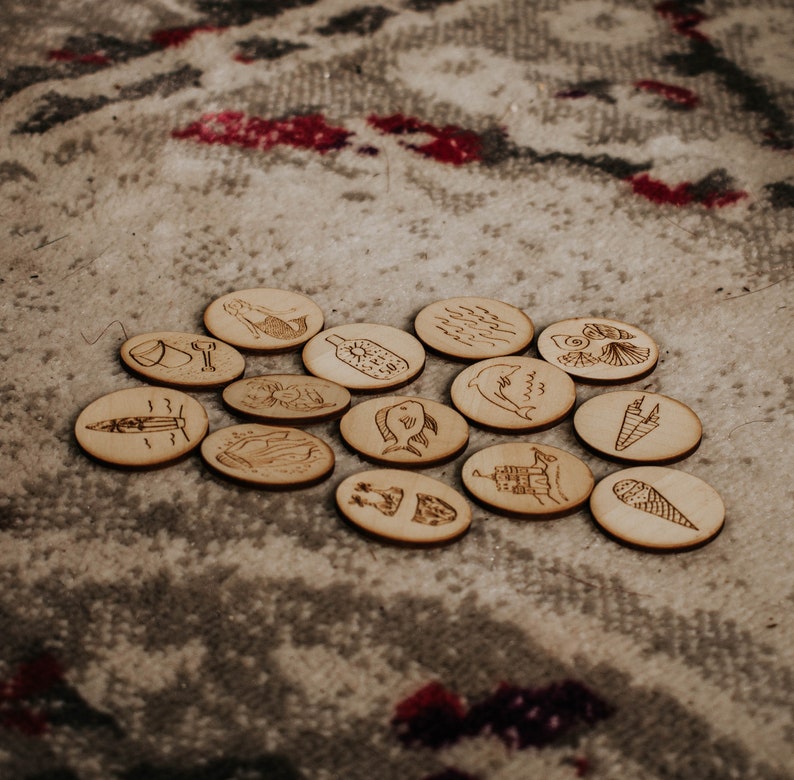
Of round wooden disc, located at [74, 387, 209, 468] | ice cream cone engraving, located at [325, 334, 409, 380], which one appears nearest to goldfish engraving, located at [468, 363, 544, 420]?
ice cream cone engraving, located at [325, 334, 409, 380]

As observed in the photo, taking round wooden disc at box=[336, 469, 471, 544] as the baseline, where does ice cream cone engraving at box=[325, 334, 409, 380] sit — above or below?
above

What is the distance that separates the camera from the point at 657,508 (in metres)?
0.99

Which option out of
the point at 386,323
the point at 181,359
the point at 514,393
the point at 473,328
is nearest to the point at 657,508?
the point at 514,393

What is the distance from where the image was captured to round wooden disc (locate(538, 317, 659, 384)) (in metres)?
1.18

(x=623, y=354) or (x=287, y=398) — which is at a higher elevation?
(x=623, y=354)

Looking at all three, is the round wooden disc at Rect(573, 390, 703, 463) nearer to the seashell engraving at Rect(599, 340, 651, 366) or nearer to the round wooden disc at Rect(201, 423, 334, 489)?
the seashell engraving at Rect(599, 340, 651, 366)

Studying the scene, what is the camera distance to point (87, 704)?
804mm

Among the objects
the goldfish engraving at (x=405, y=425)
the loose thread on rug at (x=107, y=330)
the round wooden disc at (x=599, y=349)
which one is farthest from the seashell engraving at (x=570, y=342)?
the loose thread on rug at (x=107, y=330)

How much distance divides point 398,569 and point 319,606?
9cm

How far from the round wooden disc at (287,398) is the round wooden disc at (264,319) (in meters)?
0.08

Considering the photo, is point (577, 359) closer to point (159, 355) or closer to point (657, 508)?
point (657, 508)

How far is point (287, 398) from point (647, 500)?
0.44 metres

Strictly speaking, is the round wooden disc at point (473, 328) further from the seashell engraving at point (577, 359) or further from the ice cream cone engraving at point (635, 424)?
the ice cream cone engraving at point (635, 424)

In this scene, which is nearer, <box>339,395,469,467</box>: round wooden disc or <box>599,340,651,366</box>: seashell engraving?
<box>339,395,469,467</box>: round wooden disc
